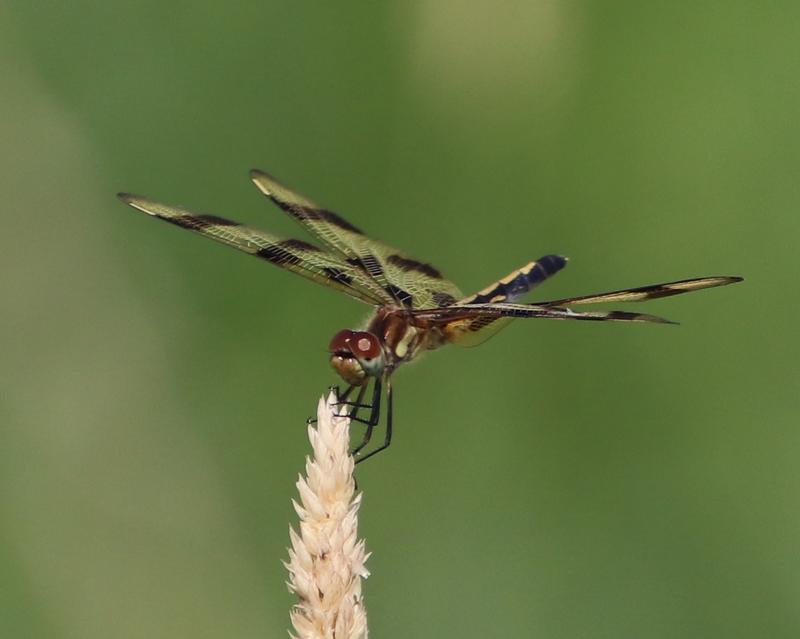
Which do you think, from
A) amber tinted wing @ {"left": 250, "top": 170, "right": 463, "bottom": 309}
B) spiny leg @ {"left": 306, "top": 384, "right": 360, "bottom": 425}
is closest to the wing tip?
amber tinted wing @ {"left": 250, "top": 170, "right": 463, "bottom": 309}

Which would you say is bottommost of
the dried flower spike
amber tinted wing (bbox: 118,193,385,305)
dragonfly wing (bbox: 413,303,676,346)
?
the dried flower spike

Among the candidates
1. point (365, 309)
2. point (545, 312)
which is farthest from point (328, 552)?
point (365, 309)

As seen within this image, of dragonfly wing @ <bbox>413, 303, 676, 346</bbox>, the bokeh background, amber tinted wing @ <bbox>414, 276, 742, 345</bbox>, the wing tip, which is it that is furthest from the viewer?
the bokeh background

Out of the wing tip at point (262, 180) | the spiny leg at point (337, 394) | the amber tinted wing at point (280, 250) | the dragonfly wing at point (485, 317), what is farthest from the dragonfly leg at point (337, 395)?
the wing tip at point (262, 180)

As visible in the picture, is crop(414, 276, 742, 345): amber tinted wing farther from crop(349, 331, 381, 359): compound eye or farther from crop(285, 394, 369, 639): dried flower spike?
crop(285, 394, 369, 639): dried flower spike

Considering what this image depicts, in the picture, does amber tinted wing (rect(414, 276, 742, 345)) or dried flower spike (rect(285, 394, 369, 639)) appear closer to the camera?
dried flower spike (rect(285, 394, 369, 639))

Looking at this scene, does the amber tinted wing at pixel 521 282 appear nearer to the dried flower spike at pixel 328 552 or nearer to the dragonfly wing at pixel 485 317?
the dragonfly wing at pixel 485 317
